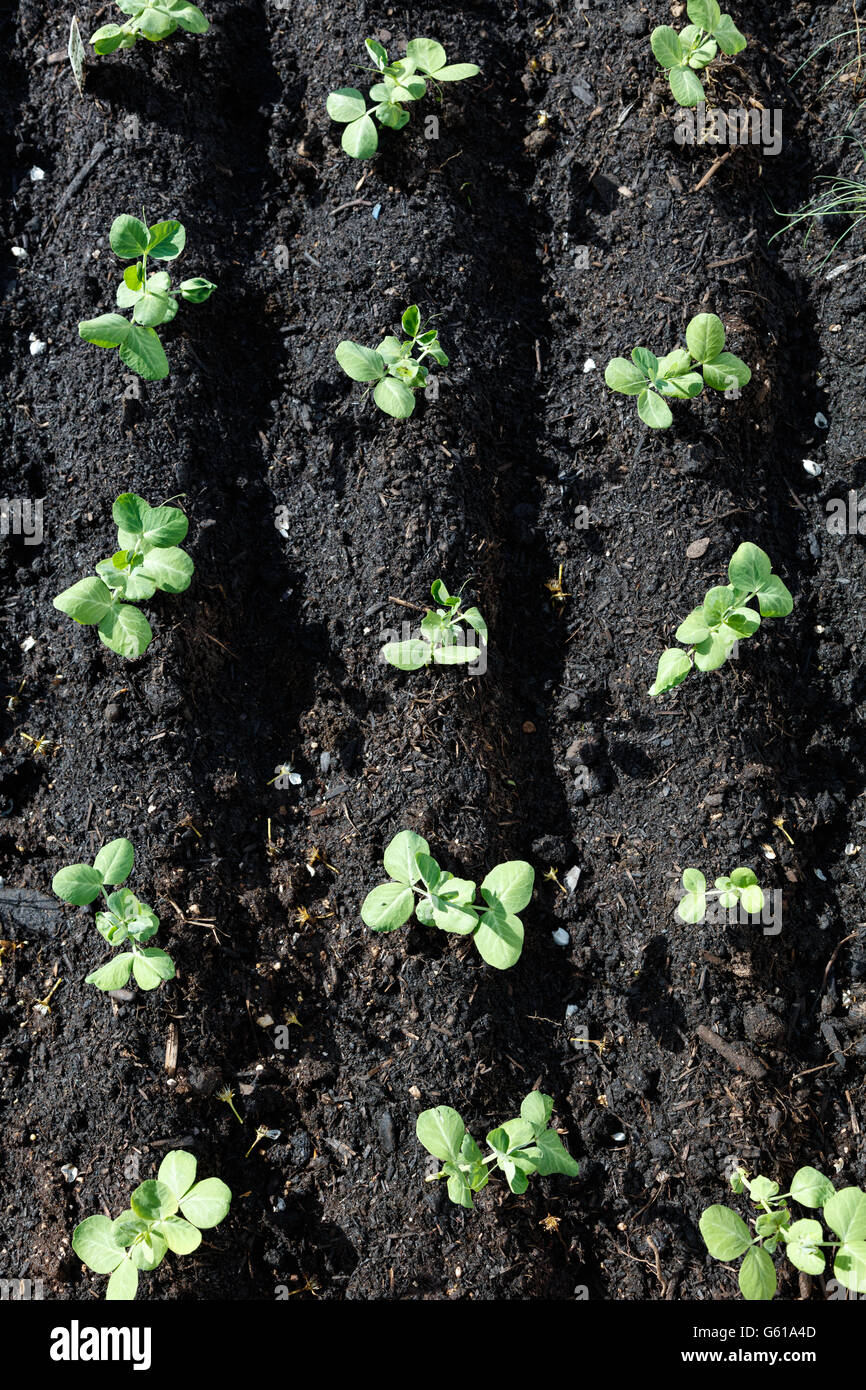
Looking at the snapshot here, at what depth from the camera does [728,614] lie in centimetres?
253

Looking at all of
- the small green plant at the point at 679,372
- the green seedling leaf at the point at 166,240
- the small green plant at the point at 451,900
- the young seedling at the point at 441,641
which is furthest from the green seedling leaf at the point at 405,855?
the green seedling leaf at the point at 166,240

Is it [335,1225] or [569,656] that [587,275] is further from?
[335,1225]

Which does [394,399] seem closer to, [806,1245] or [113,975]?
[113,975]

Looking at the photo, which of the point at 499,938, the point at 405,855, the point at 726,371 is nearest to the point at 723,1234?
the point at 499,938

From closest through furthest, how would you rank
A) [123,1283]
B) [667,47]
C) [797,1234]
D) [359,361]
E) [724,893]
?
1. [123,1283]
2. [797,1234]
3. [724,893]
4. [359,361]
5. [667,47]

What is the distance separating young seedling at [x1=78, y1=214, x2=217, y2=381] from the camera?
2553 mm

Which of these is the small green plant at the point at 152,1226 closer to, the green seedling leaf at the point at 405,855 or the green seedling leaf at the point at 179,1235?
the green seedling leaf at the point at 179,1235

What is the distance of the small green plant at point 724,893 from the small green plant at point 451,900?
0.39m

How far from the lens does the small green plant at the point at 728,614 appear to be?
2.50m

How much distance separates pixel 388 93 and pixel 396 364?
28.9 inches

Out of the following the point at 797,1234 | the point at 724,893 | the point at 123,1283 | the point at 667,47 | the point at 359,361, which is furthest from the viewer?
the point at 667,47

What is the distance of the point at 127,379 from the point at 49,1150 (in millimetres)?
1898

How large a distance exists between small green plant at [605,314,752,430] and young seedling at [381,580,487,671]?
657mm

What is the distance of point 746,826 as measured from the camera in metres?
2.60
